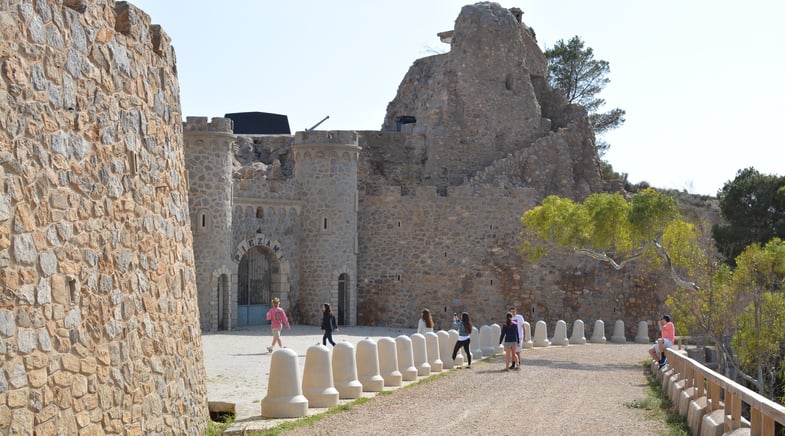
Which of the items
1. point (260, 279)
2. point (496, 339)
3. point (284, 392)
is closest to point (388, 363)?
point (284, 392)

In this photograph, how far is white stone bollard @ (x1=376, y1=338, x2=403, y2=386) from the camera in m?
16.2

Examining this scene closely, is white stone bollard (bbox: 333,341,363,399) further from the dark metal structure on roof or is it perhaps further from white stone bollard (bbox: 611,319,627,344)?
the dark metal structure on roof

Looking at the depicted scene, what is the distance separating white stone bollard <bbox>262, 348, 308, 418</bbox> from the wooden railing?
501cm

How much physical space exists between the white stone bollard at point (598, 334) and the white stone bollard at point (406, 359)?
13.3 meters

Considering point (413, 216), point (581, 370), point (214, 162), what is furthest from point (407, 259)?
point (581, 370)

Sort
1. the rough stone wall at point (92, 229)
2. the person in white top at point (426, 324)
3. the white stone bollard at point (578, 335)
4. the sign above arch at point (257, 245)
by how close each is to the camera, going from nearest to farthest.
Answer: the rough stone wall at point (92, 229), the person in white top at point (426, 324), the sign above arch at point (257, 245), the white stone bollard at point (578, 335)

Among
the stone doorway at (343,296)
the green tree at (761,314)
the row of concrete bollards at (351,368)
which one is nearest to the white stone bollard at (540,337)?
the row of concrete bollards at (351,368)

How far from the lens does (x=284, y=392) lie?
12125 millimetres

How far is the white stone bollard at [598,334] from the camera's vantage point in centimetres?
2946

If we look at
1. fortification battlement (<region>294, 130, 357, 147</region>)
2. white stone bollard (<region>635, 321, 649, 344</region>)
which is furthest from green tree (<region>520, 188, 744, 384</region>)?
fortification battlement (<region>294, 130, 357, 147</region>)

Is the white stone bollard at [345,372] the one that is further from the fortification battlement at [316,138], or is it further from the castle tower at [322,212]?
the fortification battlement at [316,138]

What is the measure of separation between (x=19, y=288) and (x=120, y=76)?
2.61 m

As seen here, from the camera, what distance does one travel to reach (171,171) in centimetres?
993

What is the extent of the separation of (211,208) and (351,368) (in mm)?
13753
